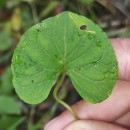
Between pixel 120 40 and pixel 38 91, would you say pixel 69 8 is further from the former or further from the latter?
pixel 38 91

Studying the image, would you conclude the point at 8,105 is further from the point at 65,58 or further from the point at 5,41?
the point at 65,58

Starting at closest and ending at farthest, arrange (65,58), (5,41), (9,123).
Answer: (65,58) < (9,123) < (5,41)

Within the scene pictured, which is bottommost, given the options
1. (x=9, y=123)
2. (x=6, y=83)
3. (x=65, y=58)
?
(x=9, y=123)

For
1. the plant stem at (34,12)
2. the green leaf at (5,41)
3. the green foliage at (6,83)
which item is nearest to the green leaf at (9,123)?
the green foliage at (6,83)

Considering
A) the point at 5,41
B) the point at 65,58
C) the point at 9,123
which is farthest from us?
the point at 5,41

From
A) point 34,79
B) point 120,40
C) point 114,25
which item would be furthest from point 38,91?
point 114,25

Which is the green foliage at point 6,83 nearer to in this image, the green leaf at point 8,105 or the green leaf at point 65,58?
the green leaf at point 8,105

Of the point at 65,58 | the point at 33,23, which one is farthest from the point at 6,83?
the point at 65,58

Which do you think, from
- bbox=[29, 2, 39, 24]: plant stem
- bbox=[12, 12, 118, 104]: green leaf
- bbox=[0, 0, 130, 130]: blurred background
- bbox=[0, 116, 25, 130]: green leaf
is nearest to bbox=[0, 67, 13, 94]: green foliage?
bbox=[0, 0, 130, 130]: blurred background
